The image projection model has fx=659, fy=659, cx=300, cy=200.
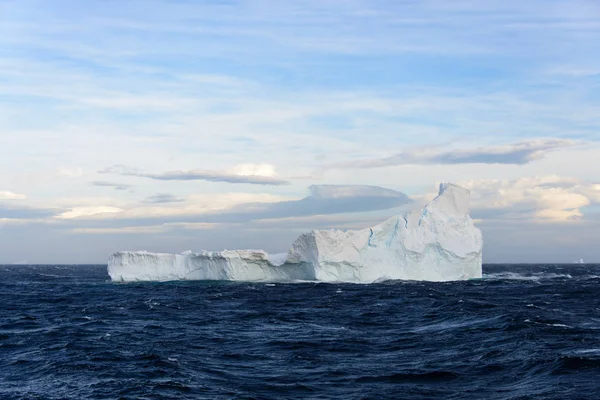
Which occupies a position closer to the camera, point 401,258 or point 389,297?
point 389,297

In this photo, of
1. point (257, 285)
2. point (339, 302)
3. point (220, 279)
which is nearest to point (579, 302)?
point (339, 302)

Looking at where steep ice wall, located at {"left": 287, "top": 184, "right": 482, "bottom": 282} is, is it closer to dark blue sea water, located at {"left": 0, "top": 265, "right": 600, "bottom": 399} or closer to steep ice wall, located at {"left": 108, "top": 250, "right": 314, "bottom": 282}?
steep ice wall, located at {"left": 108, "top": 250, "right": 314, "bottom": 282}

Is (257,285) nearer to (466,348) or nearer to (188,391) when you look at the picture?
(466,348)

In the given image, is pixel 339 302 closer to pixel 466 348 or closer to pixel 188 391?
pixel 466 348

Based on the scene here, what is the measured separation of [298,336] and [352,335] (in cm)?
163

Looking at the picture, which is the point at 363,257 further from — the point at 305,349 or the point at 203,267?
the point at 305,349

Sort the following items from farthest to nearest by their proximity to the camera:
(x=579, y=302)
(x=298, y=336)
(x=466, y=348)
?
(x=579, y=302), (x=298, y=336), (x=466, y=348)

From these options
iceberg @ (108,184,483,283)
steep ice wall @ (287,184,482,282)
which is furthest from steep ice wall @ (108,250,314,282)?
steep ice wall @ (287,184,482,282)

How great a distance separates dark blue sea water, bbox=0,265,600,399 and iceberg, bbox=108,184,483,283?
12848 millimetres

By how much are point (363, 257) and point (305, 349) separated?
27.9 metres

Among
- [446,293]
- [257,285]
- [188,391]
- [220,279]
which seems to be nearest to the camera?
[188,391]

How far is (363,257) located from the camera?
4512 centimetres

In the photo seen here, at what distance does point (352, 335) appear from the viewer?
1991 cm

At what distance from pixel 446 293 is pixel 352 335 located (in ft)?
51.4
